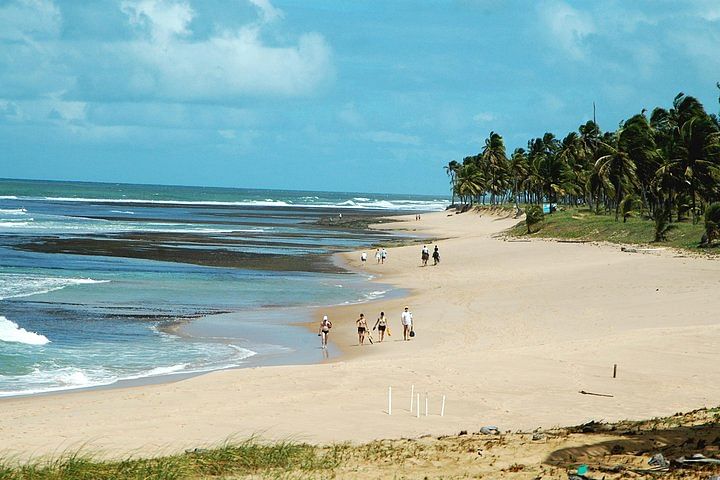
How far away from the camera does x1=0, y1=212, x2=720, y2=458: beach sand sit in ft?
49.2

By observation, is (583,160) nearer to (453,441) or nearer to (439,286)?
(439,286)

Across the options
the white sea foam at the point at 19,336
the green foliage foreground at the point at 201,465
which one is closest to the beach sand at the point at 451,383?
the green foliage foreground at the point at 201,465

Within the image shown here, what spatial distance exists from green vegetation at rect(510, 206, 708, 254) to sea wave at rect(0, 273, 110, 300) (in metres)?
30.1

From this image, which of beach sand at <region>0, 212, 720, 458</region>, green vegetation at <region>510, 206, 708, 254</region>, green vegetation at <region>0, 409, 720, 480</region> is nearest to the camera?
green vegetation at <region>0, 409, 720, 480</region>

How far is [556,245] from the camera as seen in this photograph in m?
54.8

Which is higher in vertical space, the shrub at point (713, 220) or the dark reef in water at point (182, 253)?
the shrub at point (713, 220)

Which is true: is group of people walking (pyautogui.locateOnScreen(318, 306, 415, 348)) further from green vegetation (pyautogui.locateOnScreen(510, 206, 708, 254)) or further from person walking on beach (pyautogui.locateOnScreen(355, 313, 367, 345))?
green vegetation (pyautogui.locateOnScreen(510, 206, 708, 254))

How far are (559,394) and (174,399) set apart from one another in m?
7.85

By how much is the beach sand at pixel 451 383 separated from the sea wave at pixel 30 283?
13295 millimetres

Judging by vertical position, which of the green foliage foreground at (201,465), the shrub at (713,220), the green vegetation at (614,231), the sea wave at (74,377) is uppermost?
the shrub at (713,220)

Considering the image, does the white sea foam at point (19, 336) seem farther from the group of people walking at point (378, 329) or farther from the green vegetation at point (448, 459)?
the green vegetation at point (448, 459)

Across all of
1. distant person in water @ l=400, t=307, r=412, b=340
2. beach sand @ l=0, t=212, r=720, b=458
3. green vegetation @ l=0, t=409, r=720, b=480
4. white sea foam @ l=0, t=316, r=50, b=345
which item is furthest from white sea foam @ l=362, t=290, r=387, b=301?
green vegetation @ l=0, t=409, r=720, b=480

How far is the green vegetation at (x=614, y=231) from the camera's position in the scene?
4759 cm

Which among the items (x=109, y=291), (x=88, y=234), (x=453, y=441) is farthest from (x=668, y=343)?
(x=88, y=234)
